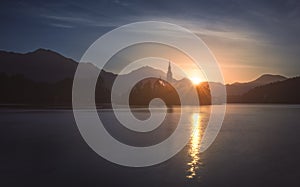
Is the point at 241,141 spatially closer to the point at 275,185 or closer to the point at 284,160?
the point at 284,160

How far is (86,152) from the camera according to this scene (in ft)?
78.2

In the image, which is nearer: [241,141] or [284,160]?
[284,160]

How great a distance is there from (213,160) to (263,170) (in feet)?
12.3

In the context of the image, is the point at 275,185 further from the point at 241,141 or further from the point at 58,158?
the point at 241,141

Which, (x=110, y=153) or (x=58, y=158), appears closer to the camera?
(x=58, y=158)

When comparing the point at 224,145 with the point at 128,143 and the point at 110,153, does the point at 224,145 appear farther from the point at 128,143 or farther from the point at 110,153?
the point at 110,153

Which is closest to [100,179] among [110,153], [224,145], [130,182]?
[130,182]

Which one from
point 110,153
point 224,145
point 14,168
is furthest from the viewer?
point 224,145

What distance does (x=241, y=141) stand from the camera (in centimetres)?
3111

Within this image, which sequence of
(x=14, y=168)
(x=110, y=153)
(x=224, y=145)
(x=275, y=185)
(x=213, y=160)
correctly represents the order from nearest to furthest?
1. (x=275, y=185)
2. (x=14, y=168)
3. (x=213, y=160)
4. (x=110, y=153)
5. (x=224, y=145)

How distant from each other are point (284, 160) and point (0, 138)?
27.6 meters

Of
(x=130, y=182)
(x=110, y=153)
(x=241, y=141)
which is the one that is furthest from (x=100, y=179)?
(x=241, y=141)

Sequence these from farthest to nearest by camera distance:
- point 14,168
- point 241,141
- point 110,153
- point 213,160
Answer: point 241,141 → point 110,153 → point 213,160 → point 14,168

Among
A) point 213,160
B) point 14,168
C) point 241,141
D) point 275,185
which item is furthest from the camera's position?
point 241,141
